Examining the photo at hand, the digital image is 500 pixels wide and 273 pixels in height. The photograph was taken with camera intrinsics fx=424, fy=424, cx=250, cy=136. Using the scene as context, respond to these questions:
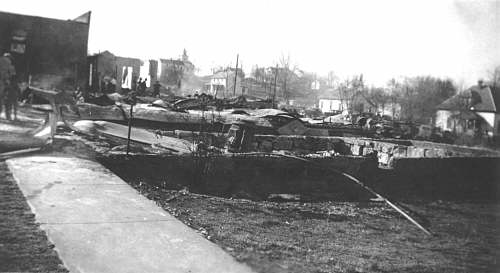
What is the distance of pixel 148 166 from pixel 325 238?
4.32m

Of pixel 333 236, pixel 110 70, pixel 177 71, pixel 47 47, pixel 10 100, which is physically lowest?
pixel 333 236

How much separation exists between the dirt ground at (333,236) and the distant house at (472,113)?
3577 centimetres

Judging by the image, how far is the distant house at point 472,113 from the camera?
1610 inches

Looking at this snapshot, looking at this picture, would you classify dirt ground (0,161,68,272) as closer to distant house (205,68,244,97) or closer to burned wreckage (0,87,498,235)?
burned wreckage (0,87,498,235)

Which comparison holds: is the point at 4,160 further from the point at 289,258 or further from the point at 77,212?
the point at 289,258

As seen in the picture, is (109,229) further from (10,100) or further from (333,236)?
(10,100)

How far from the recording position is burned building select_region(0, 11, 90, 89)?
70.7 feet

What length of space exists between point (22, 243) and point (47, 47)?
23.4 meters

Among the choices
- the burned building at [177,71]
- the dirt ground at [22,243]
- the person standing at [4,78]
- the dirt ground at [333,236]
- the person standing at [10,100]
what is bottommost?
the dirt ground at [333,236]

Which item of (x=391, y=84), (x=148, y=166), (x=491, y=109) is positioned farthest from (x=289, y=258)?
(x=391, y=84)

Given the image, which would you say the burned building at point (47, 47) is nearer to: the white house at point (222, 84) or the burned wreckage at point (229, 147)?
the burned wreckage at point (229, 147)

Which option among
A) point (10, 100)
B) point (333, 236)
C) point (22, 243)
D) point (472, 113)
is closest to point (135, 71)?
point (472, 113)

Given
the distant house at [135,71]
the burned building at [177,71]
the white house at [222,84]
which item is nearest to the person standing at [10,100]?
the distant house at [135,71]

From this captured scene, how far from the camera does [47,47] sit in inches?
945
